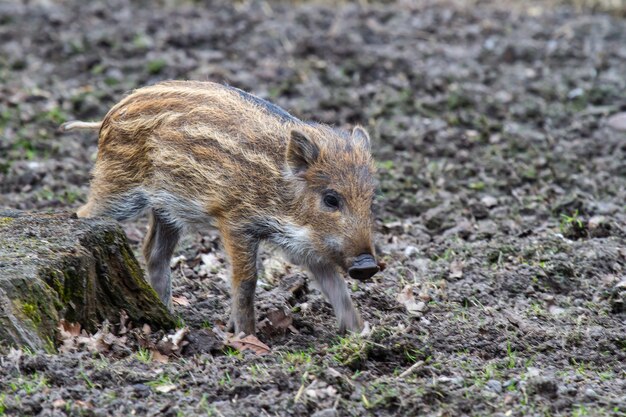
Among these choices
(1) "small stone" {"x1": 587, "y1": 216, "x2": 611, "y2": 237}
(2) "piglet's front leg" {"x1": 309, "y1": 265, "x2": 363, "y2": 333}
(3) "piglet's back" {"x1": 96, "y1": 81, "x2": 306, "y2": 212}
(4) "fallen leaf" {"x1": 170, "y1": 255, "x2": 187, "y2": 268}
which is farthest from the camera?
(1) "small stone" {"x1": 587, "y1": 216, "x2": 611, "y2": 237}

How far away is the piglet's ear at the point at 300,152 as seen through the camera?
18.9ft

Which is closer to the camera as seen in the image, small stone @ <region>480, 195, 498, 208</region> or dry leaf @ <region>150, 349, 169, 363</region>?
dry leaf @ <region>150, 349, 169, 363</region>

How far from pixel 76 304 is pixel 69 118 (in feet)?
15.9

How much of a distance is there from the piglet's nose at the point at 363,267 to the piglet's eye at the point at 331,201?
407 mm

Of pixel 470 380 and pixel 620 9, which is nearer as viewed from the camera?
pixel 470 380

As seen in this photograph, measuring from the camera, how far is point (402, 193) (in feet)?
27.2

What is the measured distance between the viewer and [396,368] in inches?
193

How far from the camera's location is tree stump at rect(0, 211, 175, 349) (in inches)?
185

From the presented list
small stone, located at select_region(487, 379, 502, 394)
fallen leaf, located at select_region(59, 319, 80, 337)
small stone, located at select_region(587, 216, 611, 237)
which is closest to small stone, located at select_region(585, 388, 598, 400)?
small stone, located at select_region(487, 379, 502, 394)

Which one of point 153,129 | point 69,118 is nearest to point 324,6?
point 69,118

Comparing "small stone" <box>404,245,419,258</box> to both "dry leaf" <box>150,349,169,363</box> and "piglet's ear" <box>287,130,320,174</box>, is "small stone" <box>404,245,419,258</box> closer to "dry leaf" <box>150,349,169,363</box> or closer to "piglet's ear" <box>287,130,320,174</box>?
"piglet's ear" <box>287,130,320,174</box>

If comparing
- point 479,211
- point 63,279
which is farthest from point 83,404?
point 479,211

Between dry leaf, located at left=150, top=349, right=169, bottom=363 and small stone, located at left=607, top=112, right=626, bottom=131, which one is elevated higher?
small stone, located at left=607, top=112, right=626, bottom=131

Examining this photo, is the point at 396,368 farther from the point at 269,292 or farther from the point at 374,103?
the point at 374,103
